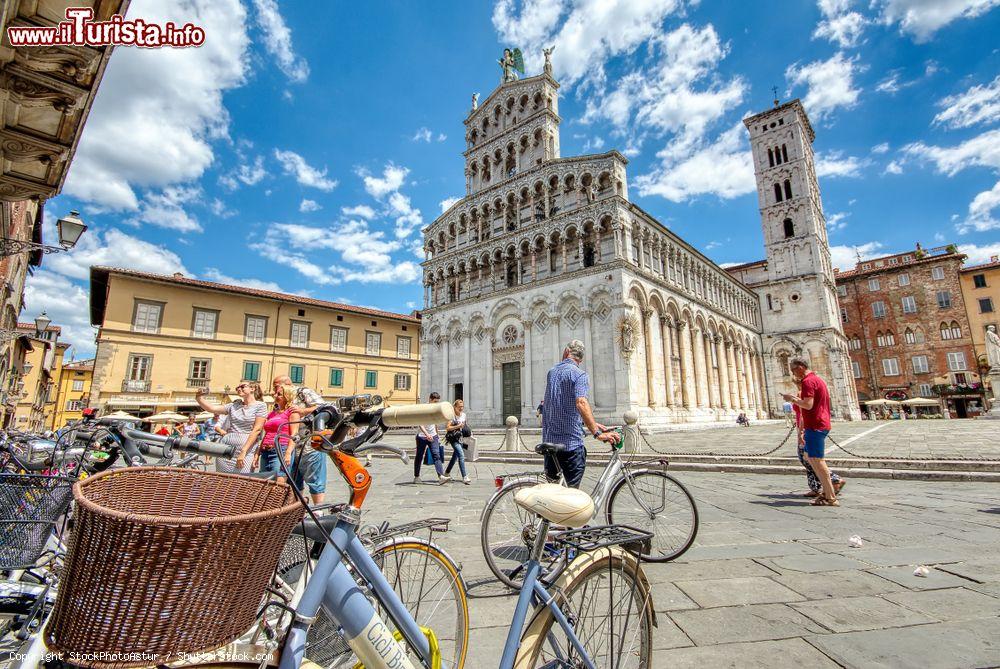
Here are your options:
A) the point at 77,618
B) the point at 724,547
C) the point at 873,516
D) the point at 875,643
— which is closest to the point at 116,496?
the point at 77,618

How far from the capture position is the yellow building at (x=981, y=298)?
Result: 3431 centimetres

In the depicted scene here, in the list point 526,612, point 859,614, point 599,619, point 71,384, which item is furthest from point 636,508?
point 71,384

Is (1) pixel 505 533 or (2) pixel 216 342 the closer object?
(1) pixel 505 533

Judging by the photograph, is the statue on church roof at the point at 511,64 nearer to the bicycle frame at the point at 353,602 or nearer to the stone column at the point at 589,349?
the stone column at the point at 589,349

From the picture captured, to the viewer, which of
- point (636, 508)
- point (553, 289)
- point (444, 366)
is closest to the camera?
point (636, 508)

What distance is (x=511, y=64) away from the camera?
27688 millimetres

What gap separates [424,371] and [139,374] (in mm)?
14820

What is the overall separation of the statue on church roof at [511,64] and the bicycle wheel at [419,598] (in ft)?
96.8

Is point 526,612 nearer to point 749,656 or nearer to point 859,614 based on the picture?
point 749,656

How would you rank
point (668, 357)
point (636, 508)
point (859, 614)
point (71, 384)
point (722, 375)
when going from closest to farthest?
point (859, 614)
point (636, 508)
point (668, 357)
point (722, 375)
point (71, 384)

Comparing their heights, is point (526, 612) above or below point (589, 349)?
below

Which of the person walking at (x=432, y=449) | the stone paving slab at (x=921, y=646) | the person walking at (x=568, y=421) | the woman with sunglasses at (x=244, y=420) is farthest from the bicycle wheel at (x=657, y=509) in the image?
the person walking at (x=432, y=449)

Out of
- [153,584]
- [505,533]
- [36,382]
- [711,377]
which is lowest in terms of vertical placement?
[505,533]

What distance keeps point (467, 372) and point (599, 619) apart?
22.3 meters
